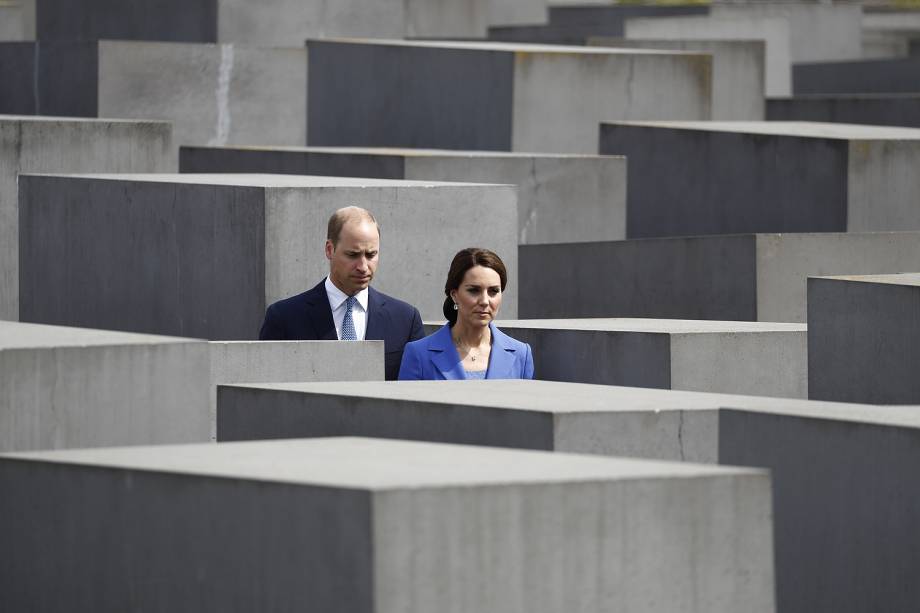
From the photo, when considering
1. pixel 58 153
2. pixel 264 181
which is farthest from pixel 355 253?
pixel 58 153

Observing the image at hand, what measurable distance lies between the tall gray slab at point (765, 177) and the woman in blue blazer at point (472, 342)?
17.6 feet

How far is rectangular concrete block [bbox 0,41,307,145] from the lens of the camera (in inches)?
571

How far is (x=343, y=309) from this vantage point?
Answer: 25.1ft

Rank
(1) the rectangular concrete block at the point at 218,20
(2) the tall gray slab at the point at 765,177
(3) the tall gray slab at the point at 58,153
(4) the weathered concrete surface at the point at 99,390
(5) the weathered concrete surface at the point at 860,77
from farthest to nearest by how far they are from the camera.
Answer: (5) the weathered concrete surface at the point at 860,77 → (1) the rectangular concrete block at the point at 218,20 → (2) the tall gray slab at the point at 765,177 → (3) the tall gray slab at the point at 58,153 → (4) the weathered concrete surface at the point at 99,390

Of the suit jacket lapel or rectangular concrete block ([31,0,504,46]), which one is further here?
rectangular concrete block ([31,0,504,46])

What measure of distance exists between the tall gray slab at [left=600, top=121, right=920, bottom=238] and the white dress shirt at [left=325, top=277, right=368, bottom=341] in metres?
5.25

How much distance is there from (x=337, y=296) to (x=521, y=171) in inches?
194

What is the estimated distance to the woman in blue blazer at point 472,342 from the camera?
7141mm

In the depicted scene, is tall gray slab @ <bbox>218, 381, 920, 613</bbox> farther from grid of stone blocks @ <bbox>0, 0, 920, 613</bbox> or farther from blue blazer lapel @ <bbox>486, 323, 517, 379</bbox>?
blue blazer lapel @ <bbox>486, 323, 517, 379</bbox>

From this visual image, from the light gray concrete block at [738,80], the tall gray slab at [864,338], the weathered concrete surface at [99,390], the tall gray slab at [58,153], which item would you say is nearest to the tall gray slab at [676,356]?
the tall gray slab at [864,338]

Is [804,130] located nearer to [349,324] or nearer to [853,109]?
[853,109]

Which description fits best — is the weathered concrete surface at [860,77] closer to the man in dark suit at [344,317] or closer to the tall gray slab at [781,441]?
the man in dark suit at [344,317]

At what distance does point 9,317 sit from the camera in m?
11.4

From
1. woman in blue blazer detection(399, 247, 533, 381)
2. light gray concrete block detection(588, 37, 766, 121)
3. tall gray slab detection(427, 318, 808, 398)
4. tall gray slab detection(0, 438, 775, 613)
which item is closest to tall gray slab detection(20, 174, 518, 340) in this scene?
tall gray slab detection(427, 318, 808, 398)
